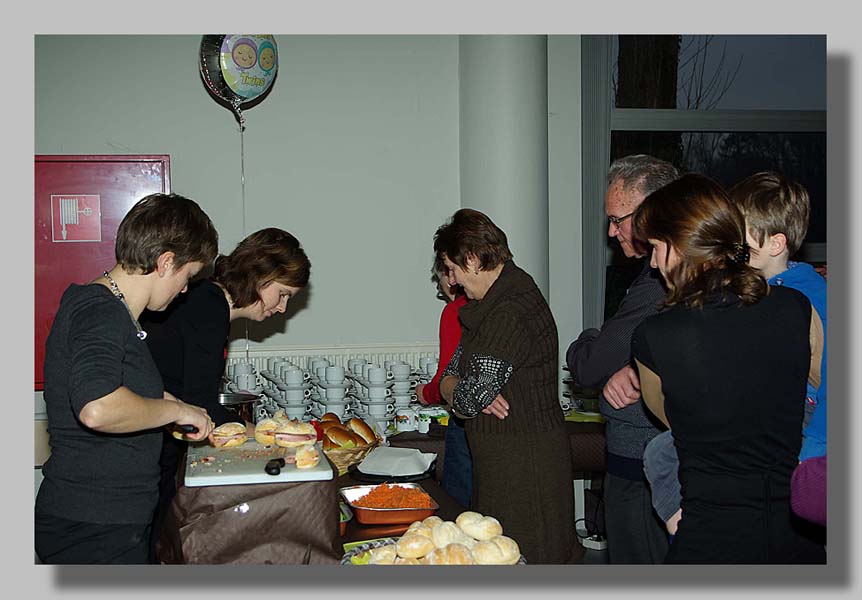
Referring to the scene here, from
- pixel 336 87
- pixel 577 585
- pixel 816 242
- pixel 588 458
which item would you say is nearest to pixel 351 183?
pixel 336 87

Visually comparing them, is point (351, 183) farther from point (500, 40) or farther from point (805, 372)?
point (805, 372)

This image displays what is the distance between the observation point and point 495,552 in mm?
1473

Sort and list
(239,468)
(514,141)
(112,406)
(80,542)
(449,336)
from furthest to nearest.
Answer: (514,141) < (449,336) < (239,468) < (80,542) < (112,406)

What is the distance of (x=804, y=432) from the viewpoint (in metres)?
1.60

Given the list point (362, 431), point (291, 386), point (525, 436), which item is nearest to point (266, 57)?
point (291, 386)

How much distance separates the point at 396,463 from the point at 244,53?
80.9 inches

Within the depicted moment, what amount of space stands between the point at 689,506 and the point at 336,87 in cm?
305

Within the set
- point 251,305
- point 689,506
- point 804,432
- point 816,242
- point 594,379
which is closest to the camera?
point 689,506

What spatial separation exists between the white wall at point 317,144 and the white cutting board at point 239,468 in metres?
2.17

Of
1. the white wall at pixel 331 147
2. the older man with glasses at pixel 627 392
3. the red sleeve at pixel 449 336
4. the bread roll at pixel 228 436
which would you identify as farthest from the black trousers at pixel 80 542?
the white wall at pixel 331 147

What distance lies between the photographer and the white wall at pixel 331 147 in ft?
12.5

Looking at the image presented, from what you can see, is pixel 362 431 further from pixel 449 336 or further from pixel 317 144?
pixel 317 144

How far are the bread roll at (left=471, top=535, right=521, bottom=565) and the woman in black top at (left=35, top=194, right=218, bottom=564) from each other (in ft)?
1.96

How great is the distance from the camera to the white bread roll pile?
4.79 feet
